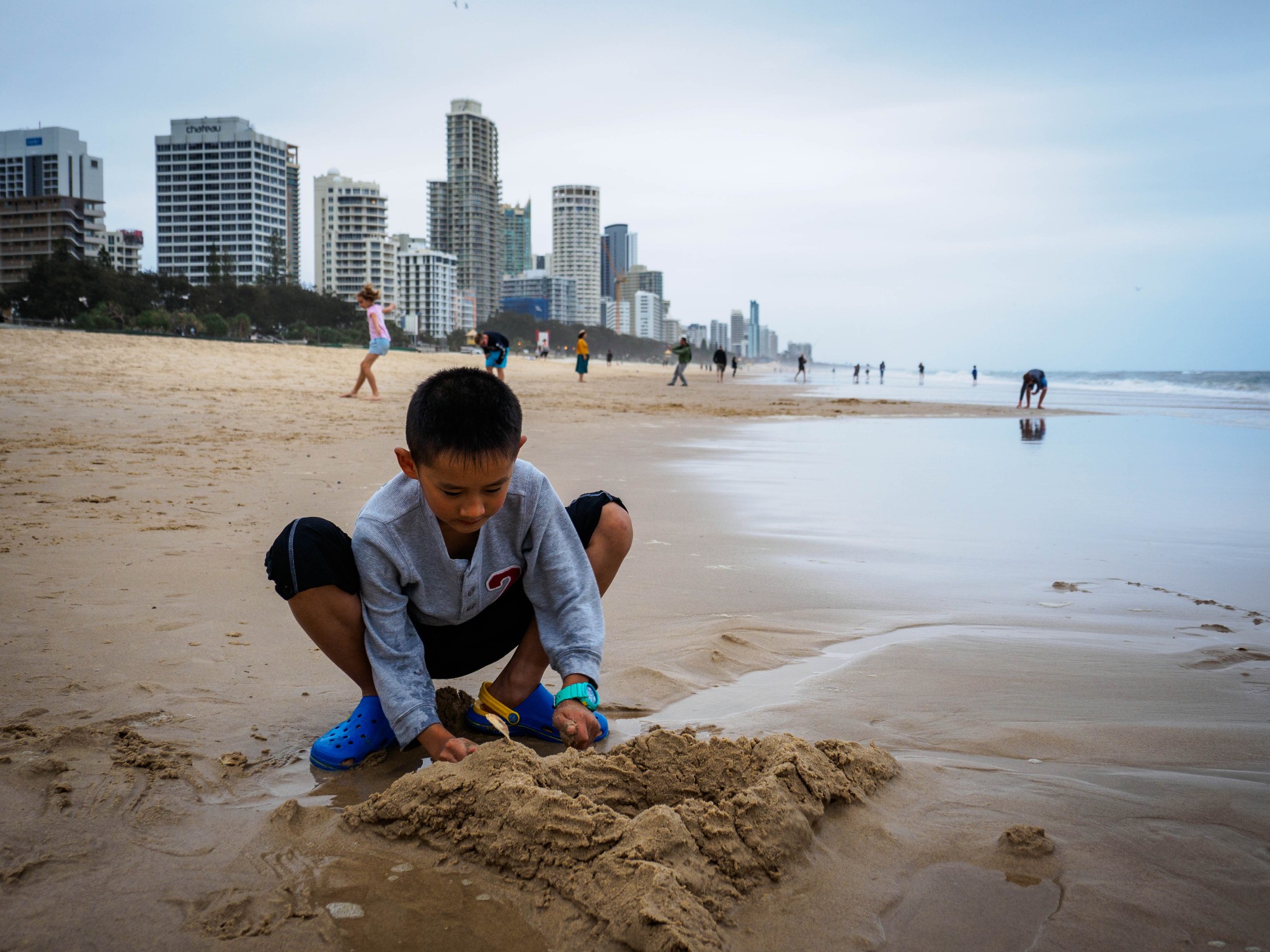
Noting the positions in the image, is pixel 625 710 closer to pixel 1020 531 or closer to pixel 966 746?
pixel 966 746

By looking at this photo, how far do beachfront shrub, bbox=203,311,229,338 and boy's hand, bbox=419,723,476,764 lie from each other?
41541 mm

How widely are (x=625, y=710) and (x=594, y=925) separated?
0.92 m

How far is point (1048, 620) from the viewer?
2889 mm

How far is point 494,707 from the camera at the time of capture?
6.66 ft

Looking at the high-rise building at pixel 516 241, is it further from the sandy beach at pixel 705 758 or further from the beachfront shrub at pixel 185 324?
the sandy beach at pixel 705 758

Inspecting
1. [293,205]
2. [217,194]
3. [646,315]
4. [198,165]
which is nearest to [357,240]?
[217,194]

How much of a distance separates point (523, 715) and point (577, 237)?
607ft

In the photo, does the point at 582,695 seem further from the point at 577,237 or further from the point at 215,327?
the point at 577,237

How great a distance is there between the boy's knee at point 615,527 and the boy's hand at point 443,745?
0.60 metres

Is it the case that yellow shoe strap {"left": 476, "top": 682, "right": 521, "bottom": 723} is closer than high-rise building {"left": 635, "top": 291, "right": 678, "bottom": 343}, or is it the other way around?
yellow shoe strap {"left": 476, "top": 682, "right": 521, "bottom": 723}

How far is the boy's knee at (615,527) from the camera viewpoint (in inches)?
82.9

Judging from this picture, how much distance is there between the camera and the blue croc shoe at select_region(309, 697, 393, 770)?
183 centimetres

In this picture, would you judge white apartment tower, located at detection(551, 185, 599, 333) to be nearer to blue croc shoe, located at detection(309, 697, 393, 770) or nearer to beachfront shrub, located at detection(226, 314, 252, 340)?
beachfront shrub, located at detection(226, 314, 252, 340)

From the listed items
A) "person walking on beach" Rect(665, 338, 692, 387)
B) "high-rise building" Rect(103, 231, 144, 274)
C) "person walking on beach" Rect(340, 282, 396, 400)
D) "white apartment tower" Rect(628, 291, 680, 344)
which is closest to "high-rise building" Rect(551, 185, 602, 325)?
"white apartment tower" Rect(628, 291, 680, 344)
